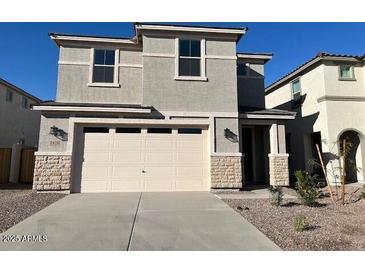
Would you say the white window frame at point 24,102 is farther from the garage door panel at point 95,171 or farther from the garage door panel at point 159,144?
the garage door panel at point 159,144

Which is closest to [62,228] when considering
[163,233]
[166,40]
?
[163,233]

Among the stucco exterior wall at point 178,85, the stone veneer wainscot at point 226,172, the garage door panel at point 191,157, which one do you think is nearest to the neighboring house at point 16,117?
the stucco exterior wall at point 178,85

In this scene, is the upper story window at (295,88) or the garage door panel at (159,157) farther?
the upper story window at (295,88)

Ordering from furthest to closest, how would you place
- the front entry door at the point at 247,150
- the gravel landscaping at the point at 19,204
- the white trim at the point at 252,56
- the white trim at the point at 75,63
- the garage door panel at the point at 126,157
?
1. the white trim at the point at 252,56
2. the front entry door at the point at 247,150
3. the white trim at the point at 75,63
4. the garage door panel at the point at 126,157
5. the gravel landscaping at the point at 19,204

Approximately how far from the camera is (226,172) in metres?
10.4

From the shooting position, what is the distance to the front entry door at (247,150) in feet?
42.1

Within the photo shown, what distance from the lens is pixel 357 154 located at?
13.0 meters

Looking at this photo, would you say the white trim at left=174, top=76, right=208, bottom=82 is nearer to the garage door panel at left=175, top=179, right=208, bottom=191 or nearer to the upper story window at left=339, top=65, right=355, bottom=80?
the garage door panel at left=175, top=179, right=208, bottom=191

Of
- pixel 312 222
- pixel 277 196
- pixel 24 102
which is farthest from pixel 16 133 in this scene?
pixel 312 222

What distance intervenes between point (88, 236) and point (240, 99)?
10610 mm

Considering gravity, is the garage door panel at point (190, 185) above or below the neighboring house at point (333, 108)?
below

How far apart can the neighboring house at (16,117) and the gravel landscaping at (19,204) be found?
10.1 metres
